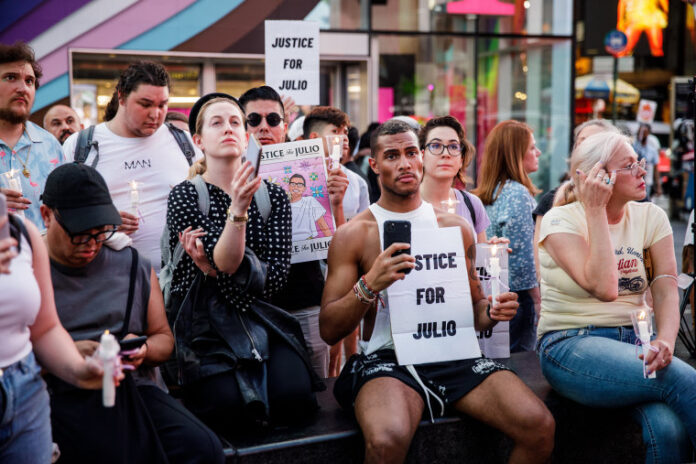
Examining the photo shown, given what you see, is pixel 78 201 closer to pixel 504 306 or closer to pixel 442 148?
pixel 504 306

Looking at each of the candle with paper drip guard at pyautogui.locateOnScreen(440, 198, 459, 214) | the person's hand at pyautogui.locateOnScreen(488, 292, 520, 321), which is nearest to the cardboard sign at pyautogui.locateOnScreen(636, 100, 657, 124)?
the candle with paper drip guard at pyautogui.locateOnScreen(440, 198, 459, 214)

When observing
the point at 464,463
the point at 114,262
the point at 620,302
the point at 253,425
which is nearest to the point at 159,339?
the point at 114,262

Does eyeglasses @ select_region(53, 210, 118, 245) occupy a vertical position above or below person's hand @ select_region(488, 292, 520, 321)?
above

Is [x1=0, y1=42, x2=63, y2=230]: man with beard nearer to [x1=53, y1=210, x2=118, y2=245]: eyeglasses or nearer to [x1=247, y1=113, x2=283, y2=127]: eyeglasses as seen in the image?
[x1=247, y1=113, x2=283, y2=127]: eyeglasses

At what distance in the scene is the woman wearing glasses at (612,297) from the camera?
359 cm

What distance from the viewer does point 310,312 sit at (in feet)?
14.3

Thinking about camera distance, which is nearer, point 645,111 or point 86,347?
point 86,347

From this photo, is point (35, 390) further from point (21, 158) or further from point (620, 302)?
point (620, 302)

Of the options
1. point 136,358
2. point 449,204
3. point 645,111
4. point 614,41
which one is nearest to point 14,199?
point 136,358

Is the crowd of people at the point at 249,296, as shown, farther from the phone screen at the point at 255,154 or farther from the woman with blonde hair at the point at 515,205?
the woman with blonde hair at the point at 515,205

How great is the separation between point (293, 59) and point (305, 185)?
1.99m

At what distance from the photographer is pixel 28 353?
2.52 meters

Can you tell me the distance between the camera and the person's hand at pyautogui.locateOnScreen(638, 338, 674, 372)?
346 centimetres

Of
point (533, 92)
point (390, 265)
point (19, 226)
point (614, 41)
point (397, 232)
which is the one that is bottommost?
point (390, 265)
